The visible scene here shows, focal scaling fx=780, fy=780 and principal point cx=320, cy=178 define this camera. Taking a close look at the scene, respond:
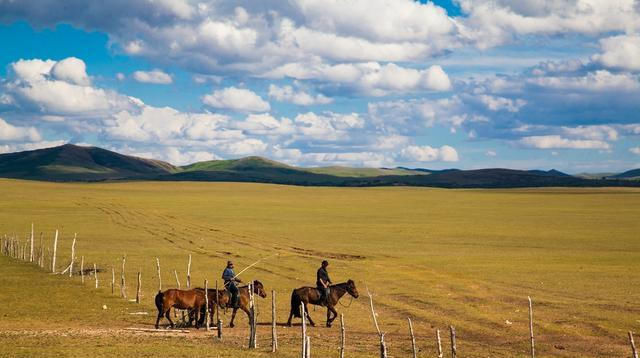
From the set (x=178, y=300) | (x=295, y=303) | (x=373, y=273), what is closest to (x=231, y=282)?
(x=178, y=300)

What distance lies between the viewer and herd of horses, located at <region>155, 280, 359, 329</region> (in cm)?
2817

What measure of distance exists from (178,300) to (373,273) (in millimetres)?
18841

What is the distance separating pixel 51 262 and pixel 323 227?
36169 millimetres

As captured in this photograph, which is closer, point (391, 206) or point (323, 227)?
point (323, 227)

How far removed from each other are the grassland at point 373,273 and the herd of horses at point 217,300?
A: 107 cm

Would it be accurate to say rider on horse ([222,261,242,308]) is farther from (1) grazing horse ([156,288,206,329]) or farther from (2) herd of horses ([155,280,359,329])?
(1) grazing horse ([156,288,206,329])

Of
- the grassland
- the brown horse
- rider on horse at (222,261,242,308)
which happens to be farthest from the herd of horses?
the grassland

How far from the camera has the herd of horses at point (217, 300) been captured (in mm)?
28172

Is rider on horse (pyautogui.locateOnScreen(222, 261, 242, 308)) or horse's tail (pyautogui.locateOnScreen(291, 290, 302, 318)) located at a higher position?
rider on horse (pyautogui.locateOnScreen(222, 261, 242, 308))

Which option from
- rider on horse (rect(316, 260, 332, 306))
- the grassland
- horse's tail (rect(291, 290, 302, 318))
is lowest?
the grassland

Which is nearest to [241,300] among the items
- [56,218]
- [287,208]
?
[56,218]

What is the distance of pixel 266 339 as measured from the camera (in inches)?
1026

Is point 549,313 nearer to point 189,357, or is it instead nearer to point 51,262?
point 189,357

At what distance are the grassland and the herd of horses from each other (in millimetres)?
1074
